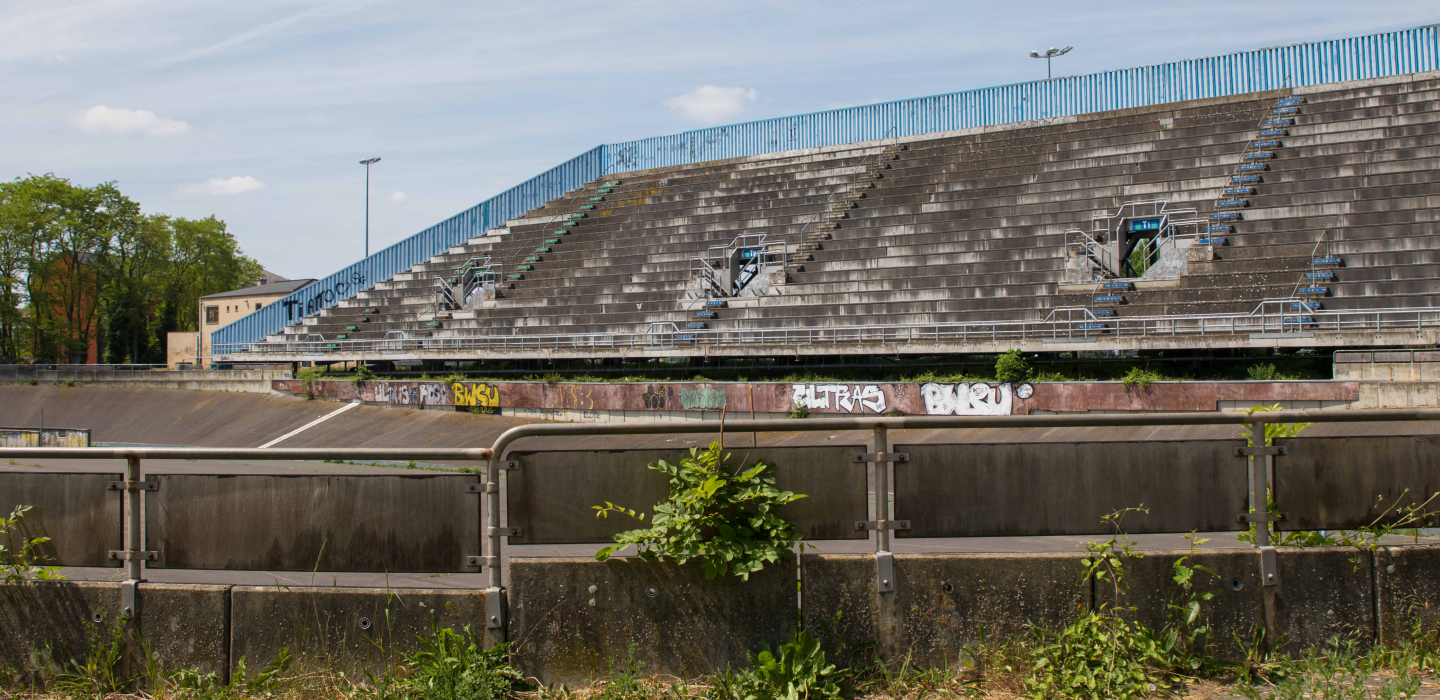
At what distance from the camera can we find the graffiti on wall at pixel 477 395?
29688mm

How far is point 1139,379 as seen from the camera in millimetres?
21078

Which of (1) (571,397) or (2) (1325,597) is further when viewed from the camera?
(1) (571,397)

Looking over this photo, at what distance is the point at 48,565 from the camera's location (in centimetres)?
553

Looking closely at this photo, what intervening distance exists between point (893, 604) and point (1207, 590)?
1.74 meters

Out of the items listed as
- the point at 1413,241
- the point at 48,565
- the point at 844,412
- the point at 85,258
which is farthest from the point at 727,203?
the point at 85,258

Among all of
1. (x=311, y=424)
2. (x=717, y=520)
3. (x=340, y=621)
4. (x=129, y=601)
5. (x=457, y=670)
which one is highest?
(x=717, y=520)

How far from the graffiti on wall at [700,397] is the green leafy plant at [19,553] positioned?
2007 centimetres

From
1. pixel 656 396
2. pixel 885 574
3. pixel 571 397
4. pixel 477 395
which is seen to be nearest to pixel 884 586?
pixel 885 574

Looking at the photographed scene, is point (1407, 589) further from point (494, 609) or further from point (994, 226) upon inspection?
point (994, 226)

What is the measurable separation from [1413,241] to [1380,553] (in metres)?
21.9

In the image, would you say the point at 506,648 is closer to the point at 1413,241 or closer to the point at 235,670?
the point at 235,670

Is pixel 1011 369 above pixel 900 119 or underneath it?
underneath

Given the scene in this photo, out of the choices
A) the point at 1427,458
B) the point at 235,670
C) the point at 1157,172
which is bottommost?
the point at 235,670

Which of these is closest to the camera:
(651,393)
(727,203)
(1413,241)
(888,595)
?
(888,595)
